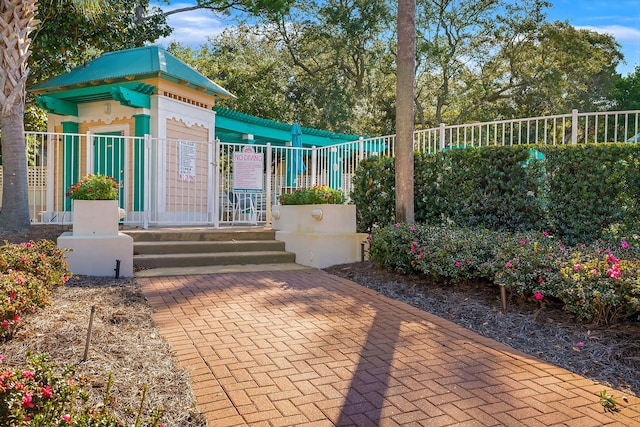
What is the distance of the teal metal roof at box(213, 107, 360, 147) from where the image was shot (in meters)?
13.6

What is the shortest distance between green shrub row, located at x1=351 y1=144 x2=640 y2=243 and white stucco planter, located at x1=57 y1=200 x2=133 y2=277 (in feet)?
14.0

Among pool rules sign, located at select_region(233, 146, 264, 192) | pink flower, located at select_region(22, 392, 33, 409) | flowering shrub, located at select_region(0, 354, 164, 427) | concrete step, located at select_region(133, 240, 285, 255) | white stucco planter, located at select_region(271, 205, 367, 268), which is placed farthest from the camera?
pool rules sign, located at select_region(233, 146, 264, 192)

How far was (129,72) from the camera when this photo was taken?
36.0 ft

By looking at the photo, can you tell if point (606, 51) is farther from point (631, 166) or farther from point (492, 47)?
point (631, 166)

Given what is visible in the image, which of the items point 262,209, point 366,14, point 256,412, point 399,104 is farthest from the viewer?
point 366,14

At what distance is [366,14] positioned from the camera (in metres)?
20.2

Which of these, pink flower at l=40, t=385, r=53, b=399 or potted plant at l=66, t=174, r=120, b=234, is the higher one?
potted plant at l=66, t=174, r=120, b=234

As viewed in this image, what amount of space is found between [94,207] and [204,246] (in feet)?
6.14

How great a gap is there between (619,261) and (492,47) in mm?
20605

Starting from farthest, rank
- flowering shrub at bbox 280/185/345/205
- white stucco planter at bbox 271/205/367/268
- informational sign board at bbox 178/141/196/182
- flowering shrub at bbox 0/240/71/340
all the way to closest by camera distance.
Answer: informational sign board at bbox 178/141/196/182, flowering shrub at bbox 280/185/345/205, white stucco planter at bbox 271/205/367/268, flowering shrub at bbox 0/240/71/340

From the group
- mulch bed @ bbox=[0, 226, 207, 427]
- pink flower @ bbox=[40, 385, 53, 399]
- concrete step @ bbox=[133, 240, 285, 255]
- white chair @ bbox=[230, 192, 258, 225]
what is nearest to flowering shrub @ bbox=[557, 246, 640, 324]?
mulch bed @ bbox=[0, 226, 207, 427]

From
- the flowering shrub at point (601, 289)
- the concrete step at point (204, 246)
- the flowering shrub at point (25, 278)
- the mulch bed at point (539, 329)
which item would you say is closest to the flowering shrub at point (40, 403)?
the flowering shrub at point (25, 278)

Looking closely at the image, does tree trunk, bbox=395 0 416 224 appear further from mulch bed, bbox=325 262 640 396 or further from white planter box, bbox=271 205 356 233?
mulch bed, bbox=325 262 640 396

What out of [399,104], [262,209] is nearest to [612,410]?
[399,104]
